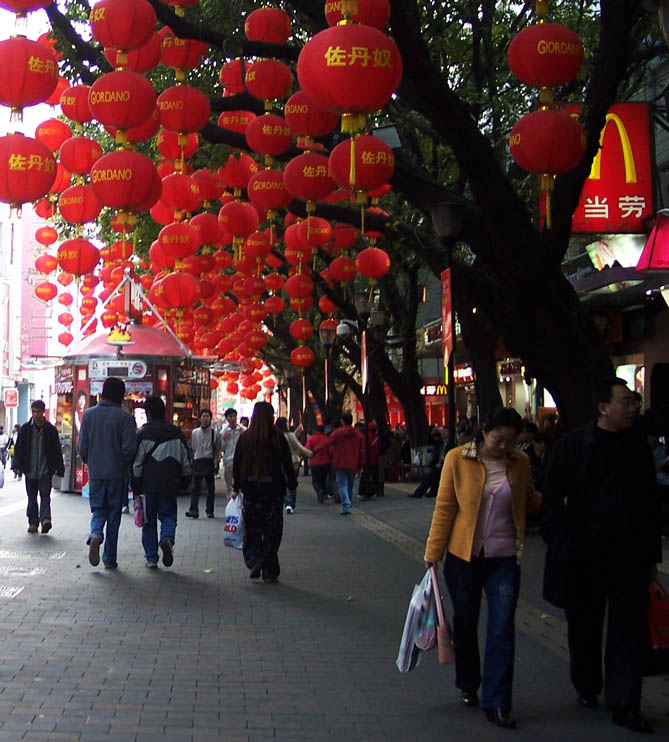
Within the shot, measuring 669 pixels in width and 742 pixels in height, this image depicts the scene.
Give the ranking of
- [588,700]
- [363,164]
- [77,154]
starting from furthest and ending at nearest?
[77,154], [363,164], [588,700]

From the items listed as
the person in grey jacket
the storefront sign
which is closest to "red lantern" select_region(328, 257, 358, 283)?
the person in grey jacket

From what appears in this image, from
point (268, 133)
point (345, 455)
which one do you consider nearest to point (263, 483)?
point (268, 133)

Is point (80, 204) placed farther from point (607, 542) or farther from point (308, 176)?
point (607, 542)

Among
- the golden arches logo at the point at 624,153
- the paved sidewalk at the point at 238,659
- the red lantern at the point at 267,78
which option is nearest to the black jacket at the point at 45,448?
the paved sidewalk at the point at 238,659

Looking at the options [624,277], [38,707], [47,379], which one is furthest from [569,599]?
[47,379]

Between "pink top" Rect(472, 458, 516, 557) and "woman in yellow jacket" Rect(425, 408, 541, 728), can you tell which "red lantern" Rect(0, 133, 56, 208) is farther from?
"pink top" Rect(472, 458, 516, 557)

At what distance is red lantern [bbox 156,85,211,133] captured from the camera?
1030 centimetres

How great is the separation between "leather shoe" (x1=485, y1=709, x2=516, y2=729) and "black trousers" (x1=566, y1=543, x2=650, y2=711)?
1.75 ft

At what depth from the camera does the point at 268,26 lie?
414 inches

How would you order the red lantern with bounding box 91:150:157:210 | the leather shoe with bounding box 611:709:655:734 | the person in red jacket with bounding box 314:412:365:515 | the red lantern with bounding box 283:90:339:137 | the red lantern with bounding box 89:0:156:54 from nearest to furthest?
1. the leather shoe with bounding box 611:709:655:734
2. the red lantern with bounding box 89:0:156:54
3. the red lantern with bounding box 91:150:157:210
4. the red lantern with bounding box 283:90:339:137
5. the person in red jacket with bounding box 314:412:365:515

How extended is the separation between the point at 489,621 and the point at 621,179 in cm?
958

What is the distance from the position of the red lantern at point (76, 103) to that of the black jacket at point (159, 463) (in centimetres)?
329

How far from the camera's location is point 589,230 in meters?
14.3

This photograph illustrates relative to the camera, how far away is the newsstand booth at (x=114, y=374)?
24375mm
